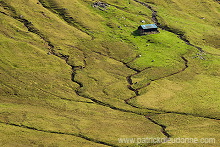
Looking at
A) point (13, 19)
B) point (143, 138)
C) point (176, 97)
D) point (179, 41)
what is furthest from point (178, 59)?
point (13, 19)

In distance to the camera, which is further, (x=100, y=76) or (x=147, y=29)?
(x=147, y=29)

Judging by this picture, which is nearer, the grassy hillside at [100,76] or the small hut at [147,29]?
the grassy hillside at [100,76]

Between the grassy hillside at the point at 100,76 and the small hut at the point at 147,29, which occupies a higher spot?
the small hut at the point at 147,29

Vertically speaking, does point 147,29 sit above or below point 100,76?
above

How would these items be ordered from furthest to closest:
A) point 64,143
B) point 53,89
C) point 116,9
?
point 116,9, point 53,89, point 64,143

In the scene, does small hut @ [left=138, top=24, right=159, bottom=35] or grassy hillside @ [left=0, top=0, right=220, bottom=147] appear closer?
grassy hillside @ [left=0, top=0, right=220, bottom=147]

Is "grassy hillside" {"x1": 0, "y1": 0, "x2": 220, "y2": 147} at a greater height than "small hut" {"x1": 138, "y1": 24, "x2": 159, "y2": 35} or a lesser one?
lesser

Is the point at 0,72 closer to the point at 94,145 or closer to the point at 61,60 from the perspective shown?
the point at 61,60

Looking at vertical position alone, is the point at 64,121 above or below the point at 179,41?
below
